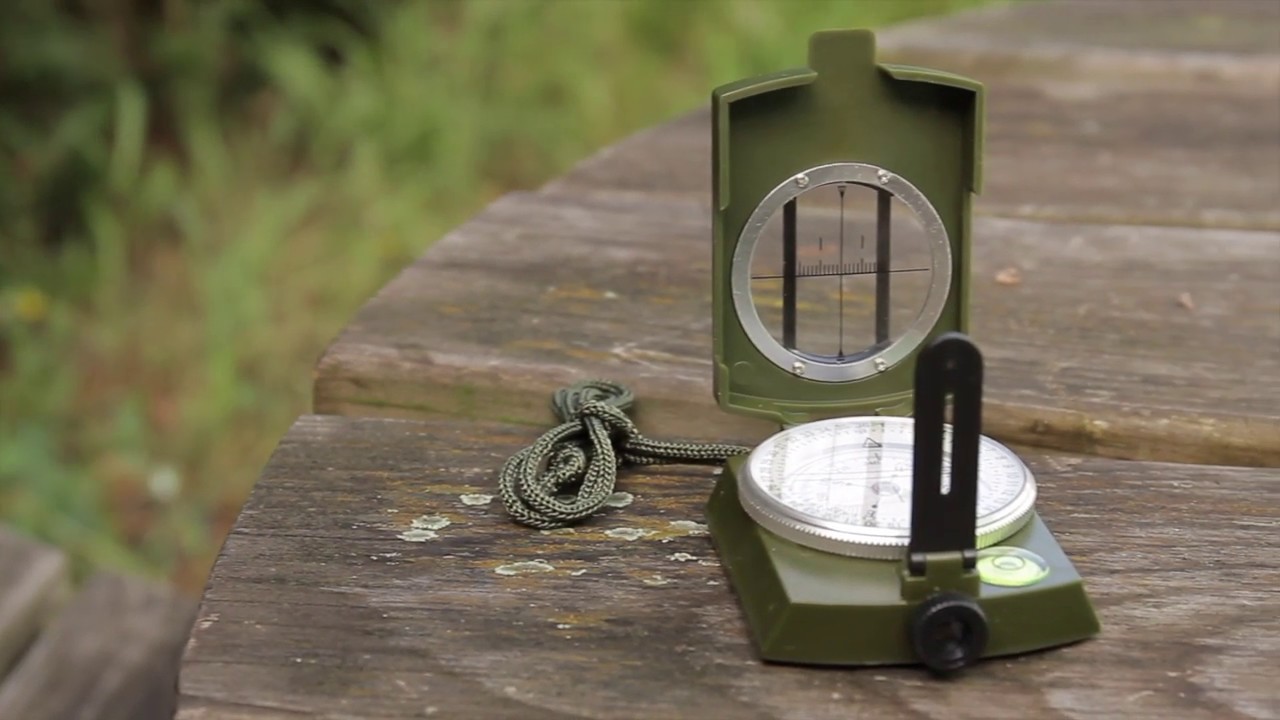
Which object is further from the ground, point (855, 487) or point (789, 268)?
point (789, 268)

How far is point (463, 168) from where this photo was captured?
3061 millimetres

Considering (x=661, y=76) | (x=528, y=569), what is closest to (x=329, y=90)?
(x=661, y=76)

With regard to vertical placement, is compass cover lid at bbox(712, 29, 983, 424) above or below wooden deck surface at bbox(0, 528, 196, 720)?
above

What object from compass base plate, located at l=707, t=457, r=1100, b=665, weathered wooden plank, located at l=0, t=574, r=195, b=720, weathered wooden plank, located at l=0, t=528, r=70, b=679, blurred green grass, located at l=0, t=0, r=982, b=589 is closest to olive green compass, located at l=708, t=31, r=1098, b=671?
compass base plate, located at l=707, t=457, r=1100, b=665

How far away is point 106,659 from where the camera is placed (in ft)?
4.84

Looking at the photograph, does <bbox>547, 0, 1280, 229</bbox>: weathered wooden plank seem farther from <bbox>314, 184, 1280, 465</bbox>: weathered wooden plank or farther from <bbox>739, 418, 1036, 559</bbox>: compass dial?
<bbox>739, 418, 1036, 559</bbox>: compass dial

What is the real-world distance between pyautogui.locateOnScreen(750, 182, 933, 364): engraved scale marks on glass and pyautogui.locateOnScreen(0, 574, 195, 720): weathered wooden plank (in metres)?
0.73

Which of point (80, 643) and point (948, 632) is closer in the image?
point (948, 632)

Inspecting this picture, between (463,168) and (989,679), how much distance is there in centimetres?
254

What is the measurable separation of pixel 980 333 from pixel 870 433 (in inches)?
12.9

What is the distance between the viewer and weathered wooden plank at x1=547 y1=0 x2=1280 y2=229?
1.45 meters

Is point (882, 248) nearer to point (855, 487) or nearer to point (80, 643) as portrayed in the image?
point (855, 487)

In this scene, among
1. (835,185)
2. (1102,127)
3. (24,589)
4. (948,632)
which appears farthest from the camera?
(1102,127)

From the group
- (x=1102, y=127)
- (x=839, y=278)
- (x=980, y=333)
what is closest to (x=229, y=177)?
(x=1102, y=127)
